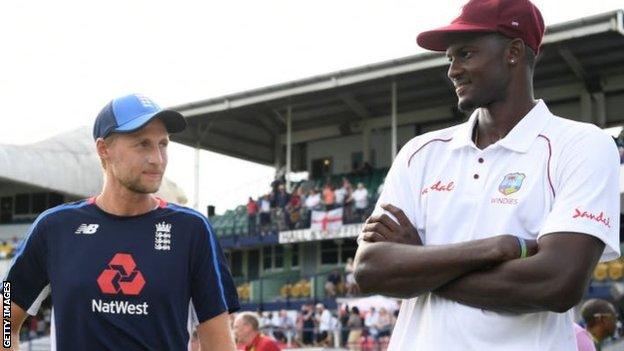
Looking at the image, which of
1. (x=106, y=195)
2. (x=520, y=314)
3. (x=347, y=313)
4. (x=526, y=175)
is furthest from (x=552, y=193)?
(x=347, y=313)

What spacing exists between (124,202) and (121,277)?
33 cm

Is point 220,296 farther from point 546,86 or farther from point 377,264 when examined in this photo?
point 546,86

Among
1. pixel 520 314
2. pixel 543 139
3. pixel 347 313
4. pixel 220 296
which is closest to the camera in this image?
pixel 520 314

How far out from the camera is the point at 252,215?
37.2m

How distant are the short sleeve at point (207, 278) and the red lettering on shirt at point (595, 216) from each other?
1.80 metres

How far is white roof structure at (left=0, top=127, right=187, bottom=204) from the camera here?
5094cm

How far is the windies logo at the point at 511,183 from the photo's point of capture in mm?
2777

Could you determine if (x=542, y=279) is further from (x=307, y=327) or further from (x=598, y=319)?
(x=307, y=327)

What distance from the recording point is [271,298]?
35.5 meters

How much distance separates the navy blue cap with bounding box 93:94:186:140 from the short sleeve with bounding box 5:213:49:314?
1.48ft

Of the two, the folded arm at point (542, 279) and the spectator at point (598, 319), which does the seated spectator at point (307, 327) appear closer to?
the spectator at point (598, 319)

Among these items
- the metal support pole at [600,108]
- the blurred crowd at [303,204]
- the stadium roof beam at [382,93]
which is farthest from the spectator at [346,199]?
the metal support pole at [600,108]

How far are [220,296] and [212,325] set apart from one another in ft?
0.40

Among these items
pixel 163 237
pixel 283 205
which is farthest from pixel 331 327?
pixel 163 237
